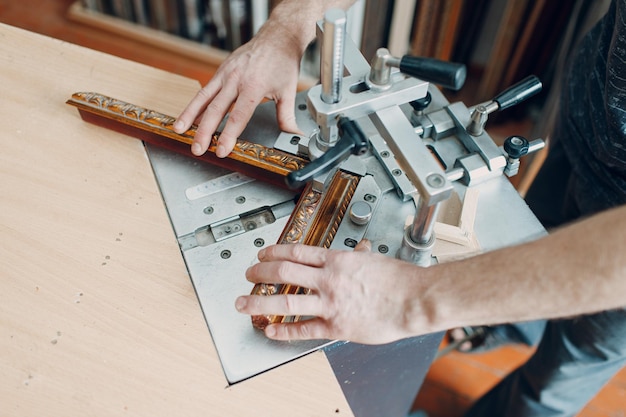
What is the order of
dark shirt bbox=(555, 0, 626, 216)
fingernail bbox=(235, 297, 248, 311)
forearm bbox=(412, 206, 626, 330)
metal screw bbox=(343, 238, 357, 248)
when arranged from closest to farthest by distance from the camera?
forearm bbox=(412, 206, 626, 330) < fingernail bbox=(235, 297, 248, 311) < metal screw bbox=(343, 238, 357, 248) < dark shirt bbox=(555, 0, 626, 216)

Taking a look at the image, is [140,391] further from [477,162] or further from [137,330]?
[477,162]

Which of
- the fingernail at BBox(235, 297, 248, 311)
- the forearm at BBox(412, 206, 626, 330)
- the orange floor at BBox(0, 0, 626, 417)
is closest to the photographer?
the forearm at BBox(412, 206, 626, 330)

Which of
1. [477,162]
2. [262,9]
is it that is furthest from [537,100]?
[477,162]

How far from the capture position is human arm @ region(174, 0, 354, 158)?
924 millimetres

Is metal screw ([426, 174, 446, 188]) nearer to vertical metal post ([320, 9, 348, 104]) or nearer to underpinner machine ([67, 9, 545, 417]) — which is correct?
underpinner machine ([67, 9, 545, 417])

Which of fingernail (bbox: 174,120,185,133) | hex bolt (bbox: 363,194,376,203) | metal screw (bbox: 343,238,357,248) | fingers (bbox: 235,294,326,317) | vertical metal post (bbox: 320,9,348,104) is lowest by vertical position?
metal screw (bbox: 343,238,357,248)

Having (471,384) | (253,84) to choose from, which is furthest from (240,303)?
(471,384)

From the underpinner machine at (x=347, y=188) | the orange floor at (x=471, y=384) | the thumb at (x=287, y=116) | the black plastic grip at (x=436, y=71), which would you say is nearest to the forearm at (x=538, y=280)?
the underpinner machine at (x=347, y=188)

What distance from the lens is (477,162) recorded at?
2.94 ft

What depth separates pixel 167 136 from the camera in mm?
936

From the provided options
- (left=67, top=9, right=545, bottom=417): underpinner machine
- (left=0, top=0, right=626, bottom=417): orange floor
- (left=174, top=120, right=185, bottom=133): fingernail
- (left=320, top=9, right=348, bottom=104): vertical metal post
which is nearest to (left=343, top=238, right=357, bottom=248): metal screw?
(left=67, top=9, right=545, bottom=417): underpinner machine

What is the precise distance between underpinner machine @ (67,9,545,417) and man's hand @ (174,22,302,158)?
44mm

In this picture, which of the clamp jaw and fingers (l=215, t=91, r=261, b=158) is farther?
fingers (l=215, t=91, r=261, b=158)

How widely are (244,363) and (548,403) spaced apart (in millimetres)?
950
